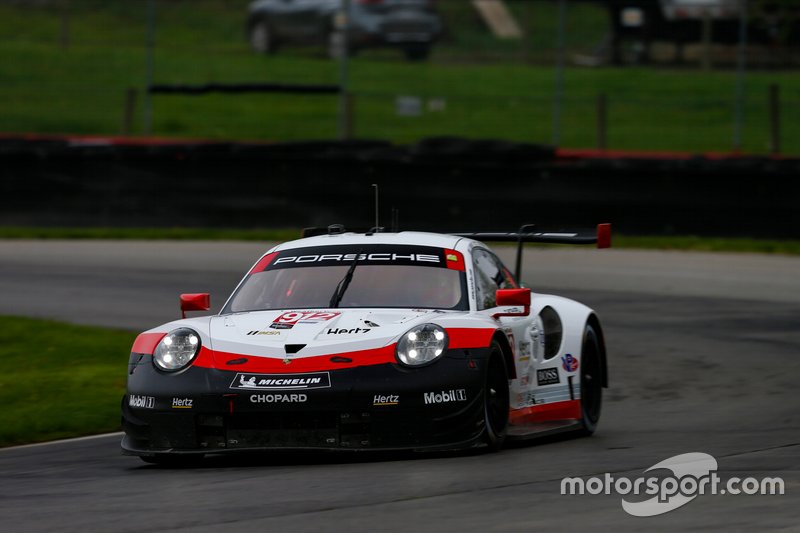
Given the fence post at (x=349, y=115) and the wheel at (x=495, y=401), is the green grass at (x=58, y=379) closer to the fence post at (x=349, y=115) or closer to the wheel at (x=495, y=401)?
the wheel at (x=495, y=401)

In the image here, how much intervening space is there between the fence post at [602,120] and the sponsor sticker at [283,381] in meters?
18.0

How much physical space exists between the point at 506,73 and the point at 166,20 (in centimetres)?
544

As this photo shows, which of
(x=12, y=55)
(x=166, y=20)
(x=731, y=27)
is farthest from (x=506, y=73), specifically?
(x=12, y=55)

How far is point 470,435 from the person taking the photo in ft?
24.2

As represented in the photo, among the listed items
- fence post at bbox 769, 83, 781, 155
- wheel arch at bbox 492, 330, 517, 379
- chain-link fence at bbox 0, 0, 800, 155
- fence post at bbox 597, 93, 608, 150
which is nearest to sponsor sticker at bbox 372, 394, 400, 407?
wheel arch at bbox 492, 330, 517, 379

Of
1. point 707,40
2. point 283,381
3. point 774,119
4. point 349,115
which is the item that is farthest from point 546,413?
point 707,40

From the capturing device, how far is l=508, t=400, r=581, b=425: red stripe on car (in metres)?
8.23

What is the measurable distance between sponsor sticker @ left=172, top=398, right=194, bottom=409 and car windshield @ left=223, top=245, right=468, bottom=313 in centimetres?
114

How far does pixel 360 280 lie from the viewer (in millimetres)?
8516

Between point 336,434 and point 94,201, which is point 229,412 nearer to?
point 336,434

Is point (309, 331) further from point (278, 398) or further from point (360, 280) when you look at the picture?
point (360, 280)

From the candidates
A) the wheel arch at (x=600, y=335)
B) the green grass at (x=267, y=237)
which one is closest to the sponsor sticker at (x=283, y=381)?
the wheel arch at (x=600, y=335)

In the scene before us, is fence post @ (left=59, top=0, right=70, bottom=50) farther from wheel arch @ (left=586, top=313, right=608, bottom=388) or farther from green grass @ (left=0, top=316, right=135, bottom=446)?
wheel arch @ (left=586, top=313, right=608, bottom=388)

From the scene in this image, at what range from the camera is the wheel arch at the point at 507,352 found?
7.88 m
